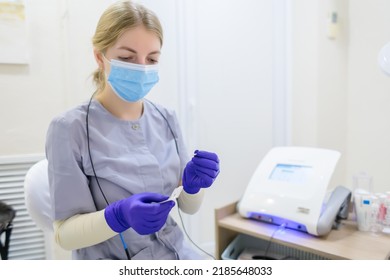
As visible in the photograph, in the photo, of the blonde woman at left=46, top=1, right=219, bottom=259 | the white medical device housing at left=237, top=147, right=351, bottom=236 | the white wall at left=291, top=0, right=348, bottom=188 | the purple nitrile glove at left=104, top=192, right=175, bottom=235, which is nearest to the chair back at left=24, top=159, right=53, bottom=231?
the blonde woman at left=46, top=1, right=219, bottom=259

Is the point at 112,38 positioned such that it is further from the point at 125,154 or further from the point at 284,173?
the point at 284,173

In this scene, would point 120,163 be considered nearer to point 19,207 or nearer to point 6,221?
point 6,221

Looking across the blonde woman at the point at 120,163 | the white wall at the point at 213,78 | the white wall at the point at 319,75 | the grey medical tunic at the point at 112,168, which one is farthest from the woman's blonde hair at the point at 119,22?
the white wall at the point at 319,75

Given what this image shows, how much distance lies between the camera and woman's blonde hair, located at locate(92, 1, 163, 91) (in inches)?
33.2

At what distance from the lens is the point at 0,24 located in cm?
126

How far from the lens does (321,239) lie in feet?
3.54

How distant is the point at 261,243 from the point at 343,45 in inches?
54.3

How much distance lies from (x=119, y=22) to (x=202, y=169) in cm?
45

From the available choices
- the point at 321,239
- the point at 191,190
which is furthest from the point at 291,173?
the point at 191,190

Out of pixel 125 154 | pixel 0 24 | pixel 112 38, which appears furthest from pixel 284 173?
pixel 0 24

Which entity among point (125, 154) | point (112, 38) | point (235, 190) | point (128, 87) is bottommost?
point (235, 190)

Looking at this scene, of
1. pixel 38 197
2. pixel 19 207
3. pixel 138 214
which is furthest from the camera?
pixel 19 207

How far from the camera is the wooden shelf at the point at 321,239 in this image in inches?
38.6

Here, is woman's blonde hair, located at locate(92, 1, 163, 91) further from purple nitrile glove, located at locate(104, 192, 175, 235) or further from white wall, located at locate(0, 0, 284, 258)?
white wall, located at locate(0, 0, 284, 258)
